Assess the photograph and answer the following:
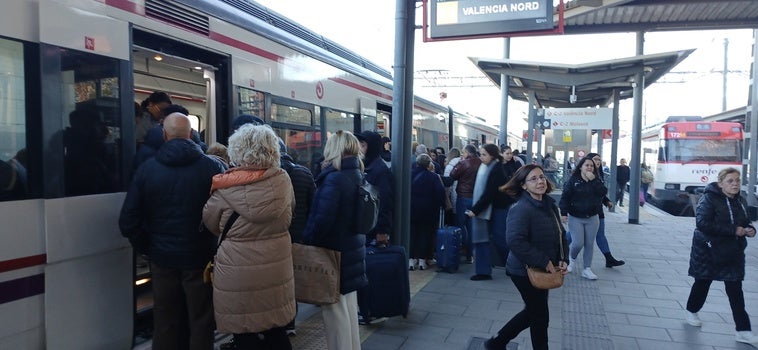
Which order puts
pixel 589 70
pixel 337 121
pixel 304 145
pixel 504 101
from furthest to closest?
1. pixel 504 101
2. pixel 589 70
3. pixel 337 121
4. pixel 304 145

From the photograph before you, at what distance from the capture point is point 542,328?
382cm

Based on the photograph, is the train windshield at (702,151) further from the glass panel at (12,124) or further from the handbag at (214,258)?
the glass panel at (12,124)

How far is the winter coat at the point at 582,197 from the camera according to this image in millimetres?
6758

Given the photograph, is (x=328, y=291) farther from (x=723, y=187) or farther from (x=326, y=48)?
(x=326, y=48)

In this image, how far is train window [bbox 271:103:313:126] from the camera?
5.52m

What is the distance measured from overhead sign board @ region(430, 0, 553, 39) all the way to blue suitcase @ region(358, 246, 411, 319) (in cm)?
234

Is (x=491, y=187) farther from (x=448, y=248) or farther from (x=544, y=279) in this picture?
(x=544, y=279)

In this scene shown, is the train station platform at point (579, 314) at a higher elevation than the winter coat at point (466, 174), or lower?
lower

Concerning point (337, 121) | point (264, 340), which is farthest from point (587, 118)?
point (264, 340)

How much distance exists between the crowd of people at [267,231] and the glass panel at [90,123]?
0.21m

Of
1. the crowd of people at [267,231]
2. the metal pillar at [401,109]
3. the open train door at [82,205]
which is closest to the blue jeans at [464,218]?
the metal pillar at [401,109]

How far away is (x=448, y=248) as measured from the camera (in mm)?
7059

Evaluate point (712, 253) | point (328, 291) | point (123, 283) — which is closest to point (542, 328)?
point (328, 291)

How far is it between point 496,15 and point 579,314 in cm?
310
